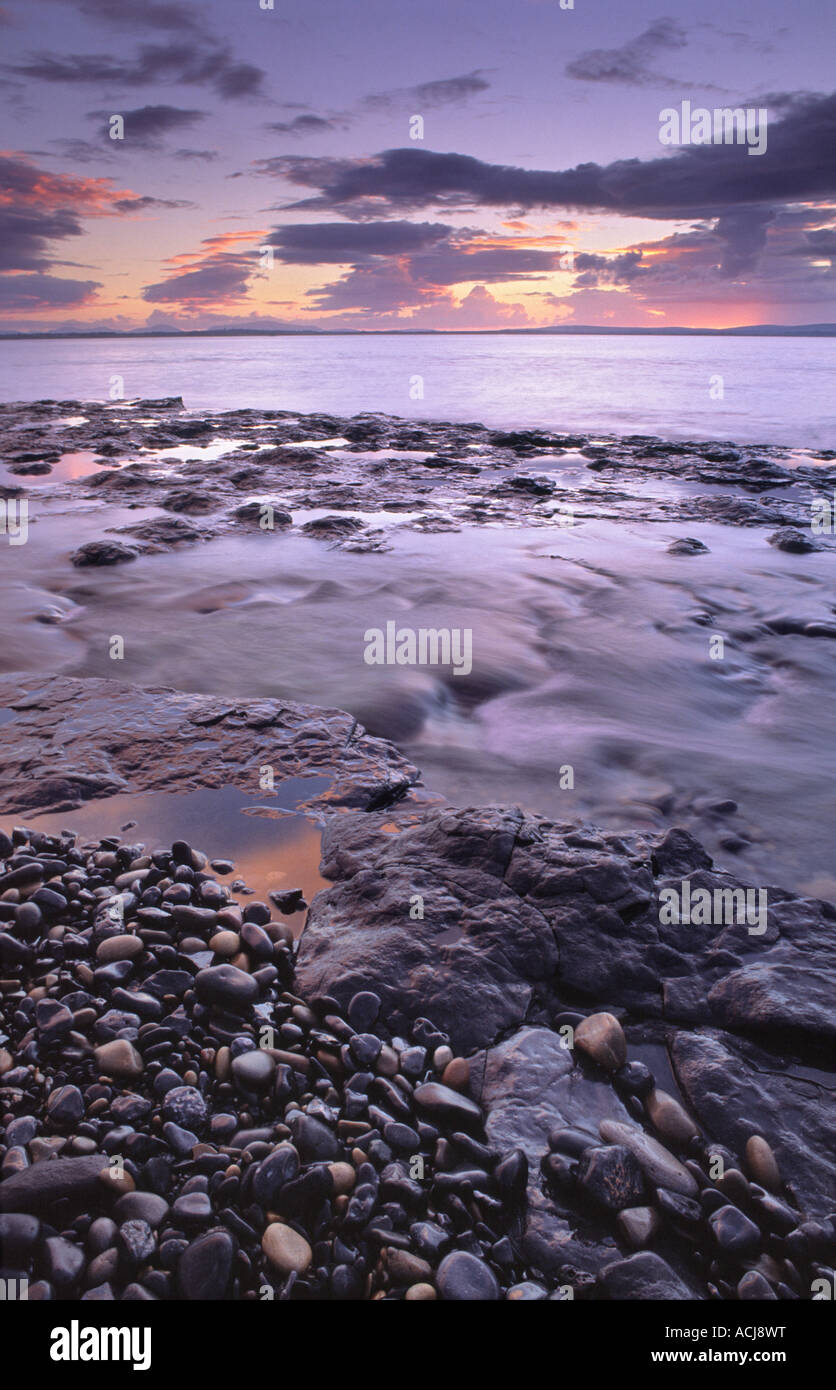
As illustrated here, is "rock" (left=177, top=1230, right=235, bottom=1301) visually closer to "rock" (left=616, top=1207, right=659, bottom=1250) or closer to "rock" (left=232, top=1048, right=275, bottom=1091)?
"rock" (left=232, top=1048, right=275, bottom=1091)

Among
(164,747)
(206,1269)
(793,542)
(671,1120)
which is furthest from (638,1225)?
(793,542)

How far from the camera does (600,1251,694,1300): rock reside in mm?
1951

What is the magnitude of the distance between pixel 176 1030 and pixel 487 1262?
3.92 feet

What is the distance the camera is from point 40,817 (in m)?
3.80

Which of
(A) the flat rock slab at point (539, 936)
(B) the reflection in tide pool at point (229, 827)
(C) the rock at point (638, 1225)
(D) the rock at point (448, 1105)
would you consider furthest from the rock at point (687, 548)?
(C) the rock at point (638, 1225)

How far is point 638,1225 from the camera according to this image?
2.06 metres

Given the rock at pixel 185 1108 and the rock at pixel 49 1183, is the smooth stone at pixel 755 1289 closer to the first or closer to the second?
the rock at pixel 185 1108

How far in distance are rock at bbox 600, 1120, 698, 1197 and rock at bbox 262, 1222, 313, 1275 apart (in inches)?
36.9

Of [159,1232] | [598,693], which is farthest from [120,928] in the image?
[598,693]

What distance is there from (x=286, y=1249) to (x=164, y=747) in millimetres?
3041

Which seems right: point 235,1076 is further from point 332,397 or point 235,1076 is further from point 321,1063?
point 332,397

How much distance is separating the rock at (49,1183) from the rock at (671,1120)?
1654mm

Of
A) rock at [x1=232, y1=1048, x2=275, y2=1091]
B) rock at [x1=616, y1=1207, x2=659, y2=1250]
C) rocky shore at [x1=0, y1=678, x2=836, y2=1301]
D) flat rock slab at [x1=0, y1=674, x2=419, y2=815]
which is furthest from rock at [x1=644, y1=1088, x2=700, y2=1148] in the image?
flat rock slab at [x1=0, y1=674, x2=419, y2=815]

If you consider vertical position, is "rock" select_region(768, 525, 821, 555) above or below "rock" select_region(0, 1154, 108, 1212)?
above
